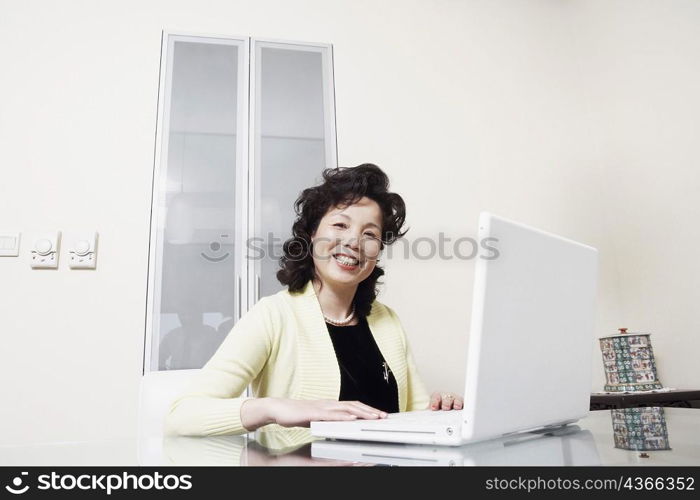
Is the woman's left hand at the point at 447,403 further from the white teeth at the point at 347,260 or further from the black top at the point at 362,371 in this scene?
the white teeth at the point at 347,260

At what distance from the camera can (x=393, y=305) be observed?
1926 millimetres

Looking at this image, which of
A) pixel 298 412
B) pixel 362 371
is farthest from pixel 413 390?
pixel 298 412

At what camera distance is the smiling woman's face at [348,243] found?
130 cm

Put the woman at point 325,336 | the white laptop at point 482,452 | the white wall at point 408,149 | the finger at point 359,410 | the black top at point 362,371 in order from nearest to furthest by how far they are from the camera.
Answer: the white laptop at point 482,452 → the finger at point 359,410 → the woman at point 325,336 → the black top at point 362,371 → the white wall at point 408,149

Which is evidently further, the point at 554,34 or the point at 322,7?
the point at 554,34

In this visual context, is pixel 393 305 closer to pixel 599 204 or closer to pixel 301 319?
pixel 301 319

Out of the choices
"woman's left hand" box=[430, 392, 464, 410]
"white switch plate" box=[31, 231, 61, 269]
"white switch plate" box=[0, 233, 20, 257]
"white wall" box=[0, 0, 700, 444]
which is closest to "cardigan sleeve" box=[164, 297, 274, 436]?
"woman's left hand" box=[430, 392, 464, 410]

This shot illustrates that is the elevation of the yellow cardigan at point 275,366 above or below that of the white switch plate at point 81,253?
below

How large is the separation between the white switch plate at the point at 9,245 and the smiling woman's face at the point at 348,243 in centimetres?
108

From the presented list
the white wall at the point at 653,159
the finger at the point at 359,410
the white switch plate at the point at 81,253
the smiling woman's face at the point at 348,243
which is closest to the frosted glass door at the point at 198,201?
the white switch plate at the point at 81,253

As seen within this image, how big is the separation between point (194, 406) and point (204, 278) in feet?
3.27

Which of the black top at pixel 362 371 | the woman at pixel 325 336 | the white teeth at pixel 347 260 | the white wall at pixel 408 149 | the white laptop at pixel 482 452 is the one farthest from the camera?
the white wall at pixel 408 149
